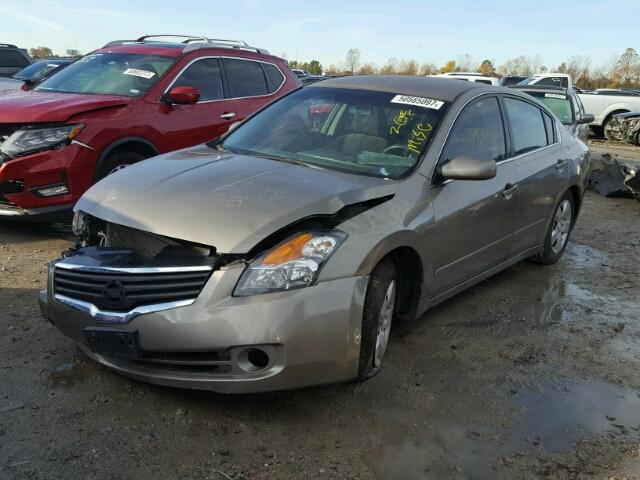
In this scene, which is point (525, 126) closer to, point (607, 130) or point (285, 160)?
point (285, 160)

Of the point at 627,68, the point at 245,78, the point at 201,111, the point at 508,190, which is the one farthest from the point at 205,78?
the point at 627,68

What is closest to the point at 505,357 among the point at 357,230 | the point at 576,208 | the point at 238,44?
the point at 357,230

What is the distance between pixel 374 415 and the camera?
305cm

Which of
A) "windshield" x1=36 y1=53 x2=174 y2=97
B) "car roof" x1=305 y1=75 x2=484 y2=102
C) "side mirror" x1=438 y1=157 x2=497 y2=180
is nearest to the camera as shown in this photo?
"side mirror" x1=438 y1=157 x2=497 y2=180

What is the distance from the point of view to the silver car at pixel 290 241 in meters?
2.77

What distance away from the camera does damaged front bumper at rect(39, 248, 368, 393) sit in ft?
8.91

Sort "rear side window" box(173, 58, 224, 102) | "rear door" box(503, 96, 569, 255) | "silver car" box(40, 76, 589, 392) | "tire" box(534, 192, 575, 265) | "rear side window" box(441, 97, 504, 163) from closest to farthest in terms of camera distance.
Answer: "silver car" box(40, 76, 589, 392), "rear side window" box(441, 97, 504, 163), "rear door" box(503, 96, 569, 255), "tire" box(534, 192, 575, 265), "rear side window" box(173, 58, 224, 102)

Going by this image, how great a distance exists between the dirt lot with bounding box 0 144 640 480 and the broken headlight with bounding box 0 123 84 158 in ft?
4.63

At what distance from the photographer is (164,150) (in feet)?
20.2

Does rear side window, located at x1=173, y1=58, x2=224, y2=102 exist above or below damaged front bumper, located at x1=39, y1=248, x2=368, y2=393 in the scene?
above

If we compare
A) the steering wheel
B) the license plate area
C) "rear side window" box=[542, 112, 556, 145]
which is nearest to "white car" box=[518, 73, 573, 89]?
"rear side window" box=[542, 112, 556, 145]

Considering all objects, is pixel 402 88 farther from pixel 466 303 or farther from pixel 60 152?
pixel 60 152

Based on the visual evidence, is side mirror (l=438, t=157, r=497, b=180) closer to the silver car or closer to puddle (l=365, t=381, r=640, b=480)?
the silver car

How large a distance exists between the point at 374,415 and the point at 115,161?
3.85m
